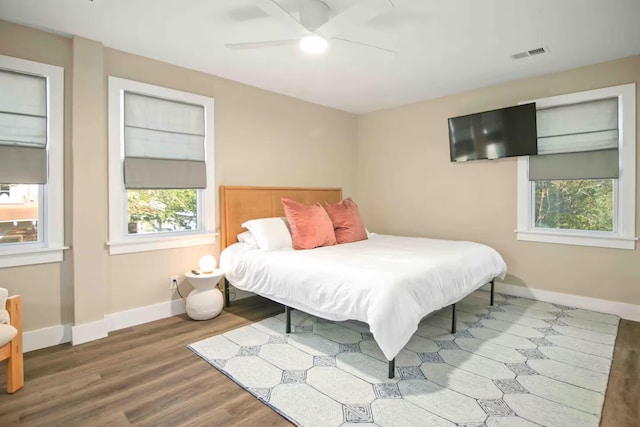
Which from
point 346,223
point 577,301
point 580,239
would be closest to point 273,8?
point 346,223

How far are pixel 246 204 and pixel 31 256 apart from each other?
1.97 m

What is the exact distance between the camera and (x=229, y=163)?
389cm

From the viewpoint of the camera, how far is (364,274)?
2.39 m

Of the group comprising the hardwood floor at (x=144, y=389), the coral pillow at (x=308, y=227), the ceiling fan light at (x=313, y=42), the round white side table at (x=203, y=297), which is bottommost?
the hardwood floor at (x=144, y=389)

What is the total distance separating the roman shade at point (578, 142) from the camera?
3.39m

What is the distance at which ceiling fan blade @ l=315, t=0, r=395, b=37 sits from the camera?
2.01 m

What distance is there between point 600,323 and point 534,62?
8.48 ft

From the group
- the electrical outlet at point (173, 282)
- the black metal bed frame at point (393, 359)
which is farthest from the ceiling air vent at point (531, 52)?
the electrical outlet at point (173, 282)

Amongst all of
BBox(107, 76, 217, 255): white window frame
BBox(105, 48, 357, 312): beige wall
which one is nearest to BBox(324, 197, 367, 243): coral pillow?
BBox(105, 48, 357, 312): beige wall

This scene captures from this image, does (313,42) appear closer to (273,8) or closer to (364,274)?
(273,8)

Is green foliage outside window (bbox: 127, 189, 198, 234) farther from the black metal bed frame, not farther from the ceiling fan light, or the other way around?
the ceiling fan light

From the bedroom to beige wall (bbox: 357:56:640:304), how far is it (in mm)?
13

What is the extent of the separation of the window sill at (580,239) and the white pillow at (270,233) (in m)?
2.70

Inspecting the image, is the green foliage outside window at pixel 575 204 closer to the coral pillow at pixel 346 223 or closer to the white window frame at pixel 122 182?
the coral pillow at pixel 346 223
